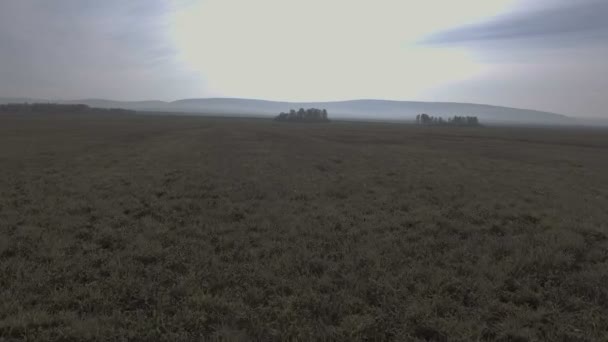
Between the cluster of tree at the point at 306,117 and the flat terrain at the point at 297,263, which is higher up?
the cluster of tree at the point at 306,117

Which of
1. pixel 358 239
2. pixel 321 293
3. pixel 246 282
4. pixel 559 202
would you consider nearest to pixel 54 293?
pixel 246 282

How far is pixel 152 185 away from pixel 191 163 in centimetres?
667

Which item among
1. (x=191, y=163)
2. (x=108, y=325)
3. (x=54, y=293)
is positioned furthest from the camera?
(x=191, y=163)

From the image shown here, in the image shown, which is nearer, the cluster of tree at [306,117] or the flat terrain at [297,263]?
the flat terrain at [297,263]

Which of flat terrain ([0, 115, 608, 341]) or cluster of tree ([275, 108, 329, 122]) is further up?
cluster of tree ([275, 108, 329, 122])

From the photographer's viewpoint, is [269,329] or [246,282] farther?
[246,282]

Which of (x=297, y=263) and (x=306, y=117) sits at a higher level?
(x=306, y=117)

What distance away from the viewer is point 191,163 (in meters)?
21.1

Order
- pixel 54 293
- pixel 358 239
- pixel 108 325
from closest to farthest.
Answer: pixel 108 325
pixel 54 293
pixel 358 239

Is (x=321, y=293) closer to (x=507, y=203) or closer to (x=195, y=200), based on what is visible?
(x=195, y=200)

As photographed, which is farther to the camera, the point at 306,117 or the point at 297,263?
the point at 306,117

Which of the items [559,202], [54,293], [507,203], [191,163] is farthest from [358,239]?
[191,163]

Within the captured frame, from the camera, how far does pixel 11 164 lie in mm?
19094

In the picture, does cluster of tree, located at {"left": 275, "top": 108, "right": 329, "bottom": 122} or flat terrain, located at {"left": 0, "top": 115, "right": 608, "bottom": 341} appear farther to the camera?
cluster of tree, located at {"left": 275, "top": 108, "right": 329, "bottom": 122}
